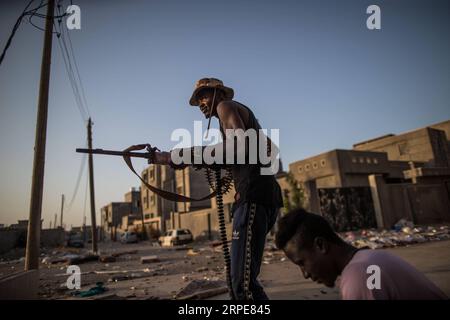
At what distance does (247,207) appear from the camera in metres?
2.17

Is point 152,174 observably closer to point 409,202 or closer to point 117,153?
point 409,202

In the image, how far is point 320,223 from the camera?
1586 millimetres

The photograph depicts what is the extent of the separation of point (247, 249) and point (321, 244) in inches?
25.7

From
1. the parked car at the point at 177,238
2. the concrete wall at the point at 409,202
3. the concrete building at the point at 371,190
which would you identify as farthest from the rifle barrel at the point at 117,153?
the parked car at the point at 177,238

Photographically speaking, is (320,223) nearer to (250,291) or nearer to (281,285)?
(250,291)

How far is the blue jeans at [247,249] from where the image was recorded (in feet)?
6.58

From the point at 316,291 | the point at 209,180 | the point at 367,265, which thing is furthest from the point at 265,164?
the point at 316,291

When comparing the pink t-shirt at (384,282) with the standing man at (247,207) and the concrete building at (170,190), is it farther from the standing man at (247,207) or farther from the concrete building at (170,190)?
the concrete building at (170,190)

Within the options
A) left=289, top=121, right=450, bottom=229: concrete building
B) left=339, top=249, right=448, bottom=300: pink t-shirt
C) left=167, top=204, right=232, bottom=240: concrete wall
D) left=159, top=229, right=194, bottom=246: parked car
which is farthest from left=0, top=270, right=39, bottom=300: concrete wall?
left=159, top=229, right=194, bottom=246: parked car

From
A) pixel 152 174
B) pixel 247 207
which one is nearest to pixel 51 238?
pixel 152 174

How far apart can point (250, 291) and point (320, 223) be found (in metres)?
0.77

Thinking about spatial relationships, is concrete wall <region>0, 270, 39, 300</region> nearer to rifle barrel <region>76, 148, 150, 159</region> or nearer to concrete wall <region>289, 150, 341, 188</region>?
rifle barrel <region>76, 148, 150, 159</region>

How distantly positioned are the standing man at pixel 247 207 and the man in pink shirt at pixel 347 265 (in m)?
0.45
